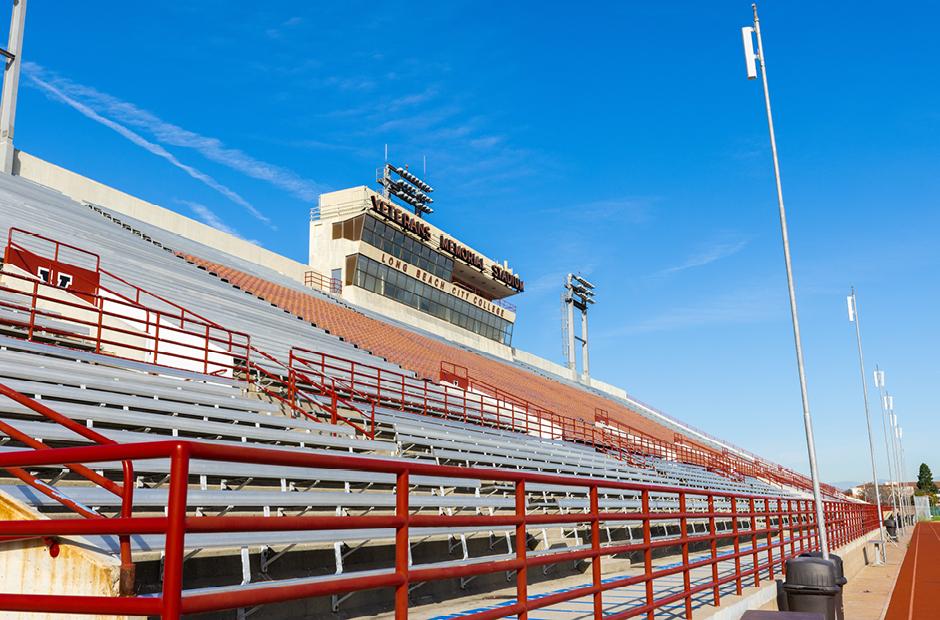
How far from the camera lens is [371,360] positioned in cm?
2030

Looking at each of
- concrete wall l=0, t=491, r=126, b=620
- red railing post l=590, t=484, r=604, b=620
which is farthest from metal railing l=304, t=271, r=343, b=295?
concrete wall l=0, t=491, r=126, b=620

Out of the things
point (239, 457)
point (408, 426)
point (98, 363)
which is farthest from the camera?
point (408, 426)

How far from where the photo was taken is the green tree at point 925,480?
107875 millimetres

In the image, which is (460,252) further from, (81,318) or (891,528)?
(81,318)

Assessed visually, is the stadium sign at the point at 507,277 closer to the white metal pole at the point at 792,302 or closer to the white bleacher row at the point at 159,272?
the white bleacher row at the point at 159,272

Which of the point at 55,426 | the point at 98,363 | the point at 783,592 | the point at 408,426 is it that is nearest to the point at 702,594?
the point at 783,592

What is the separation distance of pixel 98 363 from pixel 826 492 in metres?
38.7

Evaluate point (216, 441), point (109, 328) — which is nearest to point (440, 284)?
point (109, 328)

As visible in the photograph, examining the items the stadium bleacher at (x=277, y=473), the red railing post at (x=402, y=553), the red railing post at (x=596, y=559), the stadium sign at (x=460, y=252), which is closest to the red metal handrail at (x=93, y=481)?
the stadium bleacher at (x=277, y=473)

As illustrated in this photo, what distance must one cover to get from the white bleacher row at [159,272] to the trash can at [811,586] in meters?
10.7

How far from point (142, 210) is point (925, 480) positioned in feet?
375

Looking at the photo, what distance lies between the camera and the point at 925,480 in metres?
110

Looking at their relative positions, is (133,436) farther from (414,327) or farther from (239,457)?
(414,327)

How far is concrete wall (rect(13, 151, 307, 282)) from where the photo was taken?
24528mm
